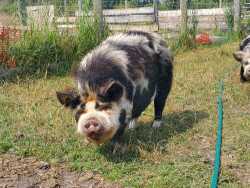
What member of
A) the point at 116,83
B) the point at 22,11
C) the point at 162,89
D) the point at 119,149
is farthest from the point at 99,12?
the point at 116,83

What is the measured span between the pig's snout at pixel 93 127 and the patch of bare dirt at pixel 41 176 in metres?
0.41

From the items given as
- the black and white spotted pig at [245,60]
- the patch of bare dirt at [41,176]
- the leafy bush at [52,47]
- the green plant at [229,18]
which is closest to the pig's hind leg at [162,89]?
the patch of bare dirt at [41,176]

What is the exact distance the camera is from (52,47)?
9.14 metres

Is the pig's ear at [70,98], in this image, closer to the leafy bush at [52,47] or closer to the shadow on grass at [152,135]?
the shadow on grass at [152,135]

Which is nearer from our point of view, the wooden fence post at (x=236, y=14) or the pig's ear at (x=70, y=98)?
the pig's ear at (x=70, y=98)

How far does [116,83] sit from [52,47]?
485 centimetres

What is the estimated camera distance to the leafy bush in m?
8.82

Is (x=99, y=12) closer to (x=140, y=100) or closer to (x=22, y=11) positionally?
(x=22, y=11)

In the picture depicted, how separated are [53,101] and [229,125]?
2.52 m

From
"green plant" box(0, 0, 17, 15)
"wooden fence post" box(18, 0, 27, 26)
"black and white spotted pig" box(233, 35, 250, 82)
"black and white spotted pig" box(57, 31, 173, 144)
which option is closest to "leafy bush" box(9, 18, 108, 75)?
"wooden fence post" box(18, 0, 27, 26)

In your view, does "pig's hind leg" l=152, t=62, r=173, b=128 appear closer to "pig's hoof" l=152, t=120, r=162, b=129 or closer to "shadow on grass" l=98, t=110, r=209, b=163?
"pig's hoof" l=152, t=120, r=162, b=129

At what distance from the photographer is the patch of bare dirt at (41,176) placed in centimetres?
439

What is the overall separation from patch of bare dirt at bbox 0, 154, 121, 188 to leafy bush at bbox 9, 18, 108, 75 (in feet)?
13.4

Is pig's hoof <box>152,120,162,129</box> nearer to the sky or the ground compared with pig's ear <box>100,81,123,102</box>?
nearer to the ground
